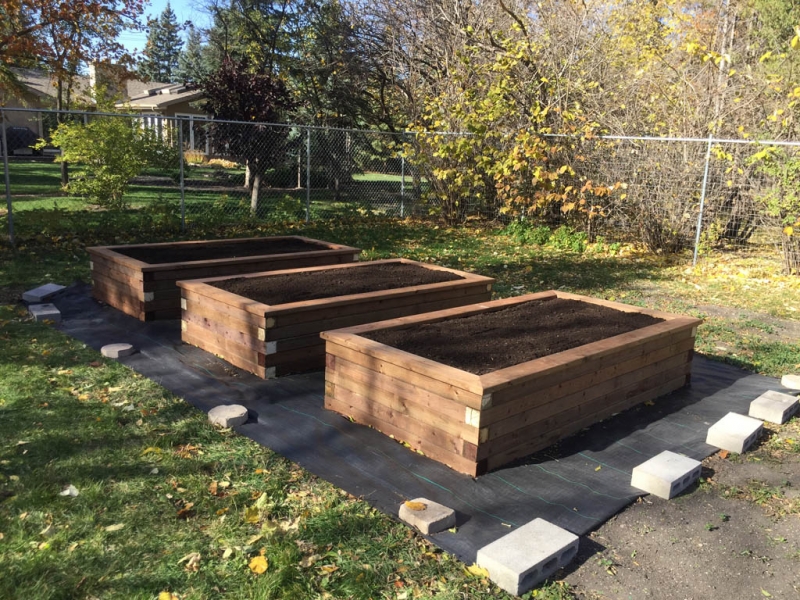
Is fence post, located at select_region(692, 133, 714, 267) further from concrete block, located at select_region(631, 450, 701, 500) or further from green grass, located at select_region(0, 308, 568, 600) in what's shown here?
green grass, located at select_region(0, 308, 568, 600)

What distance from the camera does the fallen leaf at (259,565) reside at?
102 inches

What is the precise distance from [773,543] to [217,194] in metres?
16.4

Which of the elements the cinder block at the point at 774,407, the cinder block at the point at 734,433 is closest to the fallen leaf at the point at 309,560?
the cinder block at the point at 734,433

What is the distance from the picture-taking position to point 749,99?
1045 centimetres

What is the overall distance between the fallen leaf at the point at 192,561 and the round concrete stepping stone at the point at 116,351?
2917 mm

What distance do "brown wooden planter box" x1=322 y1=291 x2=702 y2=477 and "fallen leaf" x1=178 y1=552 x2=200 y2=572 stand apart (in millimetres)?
1435

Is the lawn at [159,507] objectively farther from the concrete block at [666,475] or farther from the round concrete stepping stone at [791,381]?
the concrete block at [666,475]

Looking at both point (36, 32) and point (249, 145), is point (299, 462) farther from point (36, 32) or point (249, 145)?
point (36, 32)

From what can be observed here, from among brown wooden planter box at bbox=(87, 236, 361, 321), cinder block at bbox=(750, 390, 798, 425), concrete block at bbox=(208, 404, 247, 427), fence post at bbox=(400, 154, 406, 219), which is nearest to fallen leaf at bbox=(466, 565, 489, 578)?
concrete block at bbox=(208, 404, 247, 427)

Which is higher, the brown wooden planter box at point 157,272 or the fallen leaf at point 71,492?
the brown wooden planter box at point 157,272

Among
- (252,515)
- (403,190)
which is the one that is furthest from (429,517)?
(403,190)

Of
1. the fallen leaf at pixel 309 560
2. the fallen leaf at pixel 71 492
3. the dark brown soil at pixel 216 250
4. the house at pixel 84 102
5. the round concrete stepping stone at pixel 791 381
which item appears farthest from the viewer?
the house at pixel 84 102

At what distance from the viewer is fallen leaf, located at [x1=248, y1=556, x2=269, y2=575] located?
2.59 m

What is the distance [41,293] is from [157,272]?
1.44 m
